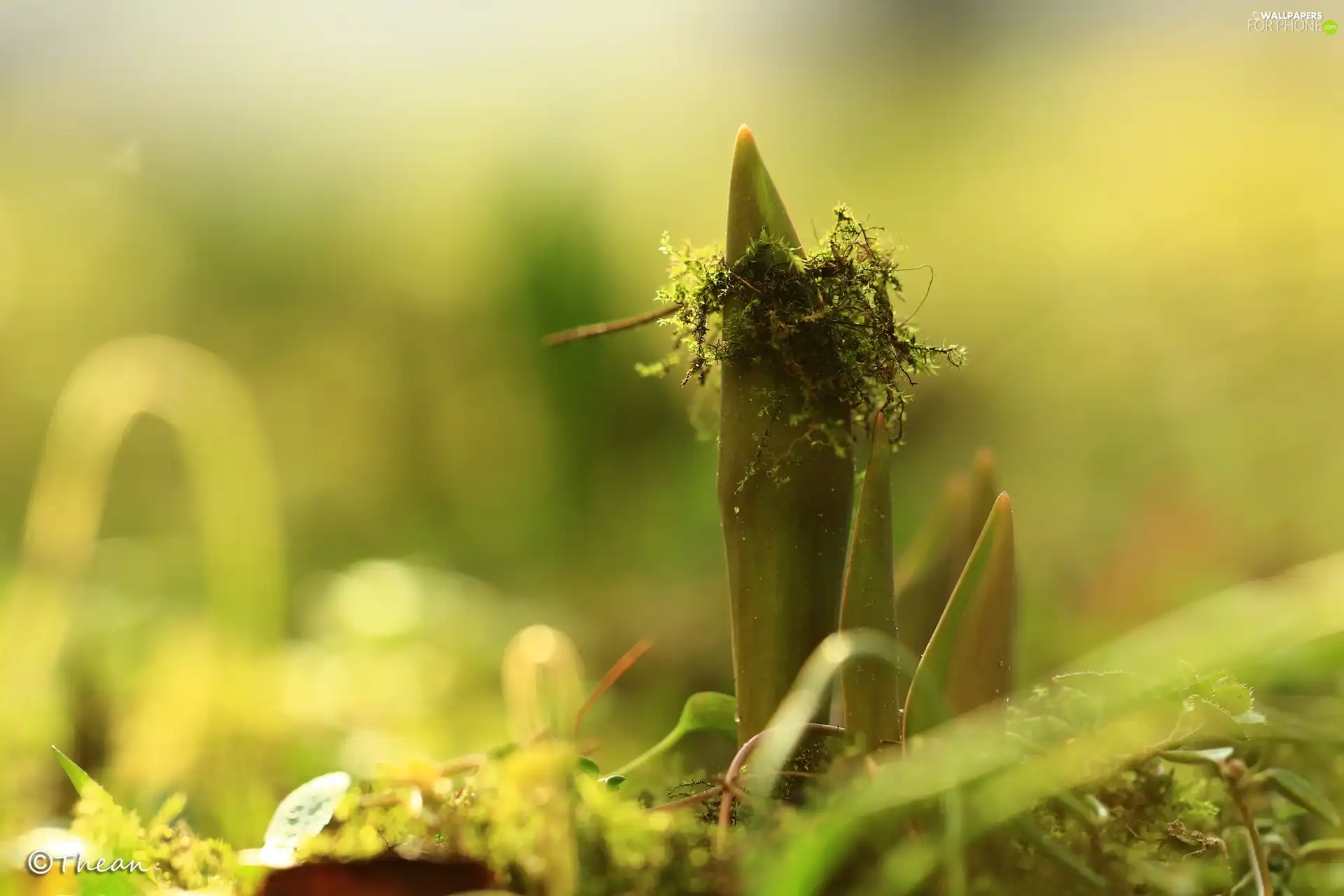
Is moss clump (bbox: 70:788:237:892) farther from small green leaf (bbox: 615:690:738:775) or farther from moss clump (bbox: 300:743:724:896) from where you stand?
small green leaf (bbox: 615:690:738:775)

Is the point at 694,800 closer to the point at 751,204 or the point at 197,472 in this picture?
the point at 751,204

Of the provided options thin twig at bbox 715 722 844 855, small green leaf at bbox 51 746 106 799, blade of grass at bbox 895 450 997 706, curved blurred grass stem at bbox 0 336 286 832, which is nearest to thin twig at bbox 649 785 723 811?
thin twig at bbox 715 722 844 855

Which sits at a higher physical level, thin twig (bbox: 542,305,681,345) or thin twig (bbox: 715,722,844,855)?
thin twig (bbox: 542,305,681,345)

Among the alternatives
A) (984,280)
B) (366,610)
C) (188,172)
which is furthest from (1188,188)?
(188,172)

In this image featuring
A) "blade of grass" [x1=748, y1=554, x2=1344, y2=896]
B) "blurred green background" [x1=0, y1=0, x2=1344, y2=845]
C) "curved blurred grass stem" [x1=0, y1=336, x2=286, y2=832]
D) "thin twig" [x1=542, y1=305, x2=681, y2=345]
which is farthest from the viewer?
"blurred green background" [x1=0, y1=0, x2=1344, y2=845]

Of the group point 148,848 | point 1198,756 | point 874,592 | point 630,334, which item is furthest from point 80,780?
point 630,334

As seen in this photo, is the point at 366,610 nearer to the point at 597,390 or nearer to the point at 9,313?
the point at 597,390
